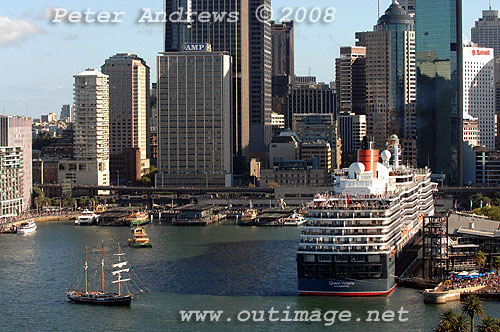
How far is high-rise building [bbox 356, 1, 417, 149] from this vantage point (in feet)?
492

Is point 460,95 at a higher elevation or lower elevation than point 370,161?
higher

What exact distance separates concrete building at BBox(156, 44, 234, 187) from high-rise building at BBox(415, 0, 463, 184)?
1068 inches

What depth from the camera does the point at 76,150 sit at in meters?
130

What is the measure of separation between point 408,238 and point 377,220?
29.7ft

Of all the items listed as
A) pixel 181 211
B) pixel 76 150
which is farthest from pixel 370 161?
pixel 76 150

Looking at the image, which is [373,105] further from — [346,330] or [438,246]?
[346,330]

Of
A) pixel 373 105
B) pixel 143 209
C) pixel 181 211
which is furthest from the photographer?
pixel 373 105

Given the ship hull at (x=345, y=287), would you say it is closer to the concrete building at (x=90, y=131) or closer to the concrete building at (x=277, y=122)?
the concrete building at (x=90, y=131)

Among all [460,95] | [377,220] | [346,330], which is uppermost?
[460,95]

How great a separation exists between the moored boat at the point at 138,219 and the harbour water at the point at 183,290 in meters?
12.7

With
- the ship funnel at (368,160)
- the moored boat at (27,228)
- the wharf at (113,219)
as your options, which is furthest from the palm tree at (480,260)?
the wharf at (113,219)

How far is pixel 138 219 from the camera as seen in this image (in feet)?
321

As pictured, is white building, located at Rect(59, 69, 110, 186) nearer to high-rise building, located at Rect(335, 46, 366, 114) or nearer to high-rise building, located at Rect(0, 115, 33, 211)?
high-rise building, located at Rect(0, 115, 33, 211)

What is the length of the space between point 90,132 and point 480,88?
7730cm
